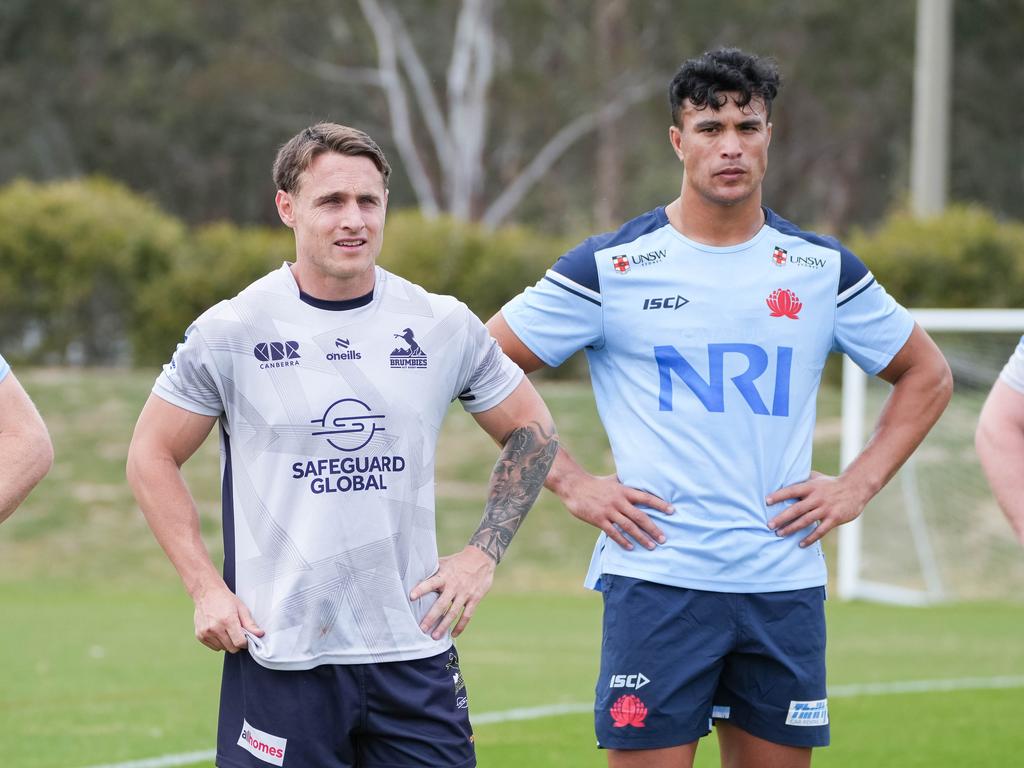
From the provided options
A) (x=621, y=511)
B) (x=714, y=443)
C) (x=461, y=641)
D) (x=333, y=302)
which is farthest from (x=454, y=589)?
(x=461, y=641)

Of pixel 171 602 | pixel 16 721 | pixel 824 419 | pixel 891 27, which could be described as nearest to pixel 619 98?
pixel 891 27

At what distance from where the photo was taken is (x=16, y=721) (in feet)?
28.9

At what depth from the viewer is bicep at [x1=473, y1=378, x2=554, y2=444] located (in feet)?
14.5

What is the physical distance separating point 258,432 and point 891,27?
37.1m

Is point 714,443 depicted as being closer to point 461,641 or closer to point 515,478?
point 515,478

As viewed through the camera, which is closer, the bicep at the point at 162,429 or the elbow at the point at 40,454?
the bicep at the point at 162,429

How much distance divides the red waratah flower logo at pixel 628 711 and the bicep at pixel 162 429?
140 centimetres

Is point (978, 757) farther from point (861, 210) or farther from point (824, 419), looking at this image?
point (861, 210)

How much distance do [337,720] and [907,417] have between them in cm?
201

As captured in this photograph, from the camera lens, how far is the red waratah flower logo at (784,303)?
4.69 m

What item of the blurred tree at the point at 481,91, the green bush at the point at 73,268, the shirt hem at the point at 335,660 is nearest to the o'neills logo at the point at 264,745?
the shirt hem at the point at 335,660

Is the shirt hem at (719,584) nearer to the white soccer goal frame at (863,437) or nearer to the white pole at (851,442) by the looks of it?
the white soccer goal frame at (863,437)

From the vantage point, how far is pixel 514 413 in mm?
4426

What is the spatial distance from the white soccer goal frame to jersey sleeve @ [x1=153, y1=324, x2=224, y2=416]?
986 cm
